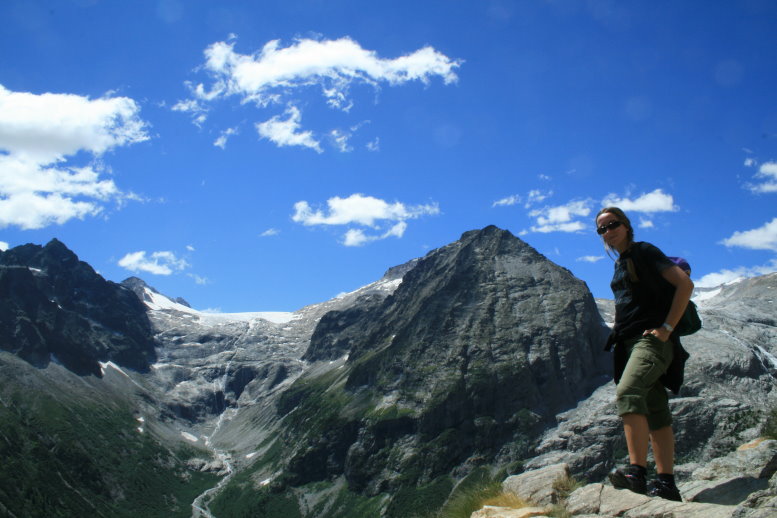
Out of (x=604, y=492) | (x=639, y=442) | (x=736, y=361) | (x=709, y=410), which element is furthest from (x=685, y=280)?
(x=736, y=361)

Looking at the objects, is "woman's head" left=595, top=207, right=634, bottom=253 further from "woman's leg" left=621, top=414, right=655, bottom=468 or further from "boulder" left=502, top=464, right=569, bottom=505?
"boulder" left=502, top=464, right=569, bottom=505

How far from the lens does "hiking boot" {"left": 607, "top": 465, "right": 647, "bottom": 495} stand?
392 inches

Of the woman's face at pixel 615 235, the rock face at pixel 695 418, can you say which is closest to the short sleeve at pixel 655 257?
the woman's face at pixel 615 235

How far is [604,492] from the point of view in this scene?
10.5 metres

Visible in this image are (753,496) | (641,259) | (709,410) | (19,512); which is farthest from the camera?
(19,512)

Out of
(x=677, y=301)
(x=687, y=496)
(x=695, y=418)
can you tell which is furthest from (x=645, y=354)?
(x=695, y=418)

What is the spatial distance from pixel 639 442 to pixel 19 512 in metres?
223

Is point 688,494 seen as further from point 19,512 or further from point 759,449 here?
point 19,512

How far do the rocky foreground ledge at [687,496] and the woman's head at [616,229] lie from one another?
4.45 m

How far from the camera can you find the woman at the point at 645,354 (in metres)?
9.61

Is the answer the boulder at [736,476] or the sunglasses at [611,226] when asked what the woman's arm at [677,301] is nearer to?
the sunglasses at [611,226]

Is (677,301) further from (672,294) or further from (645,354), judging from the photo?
(645,354)

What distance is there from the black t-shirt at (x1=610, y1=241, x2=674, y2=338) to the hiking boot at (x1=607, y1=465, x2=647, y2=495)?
2329mm

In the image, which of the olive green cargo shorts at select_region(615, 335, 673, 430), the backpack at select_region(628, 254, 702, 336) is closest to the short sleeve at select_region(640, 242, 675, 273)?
the backpack at select_region(628, 254, 702, 336)
